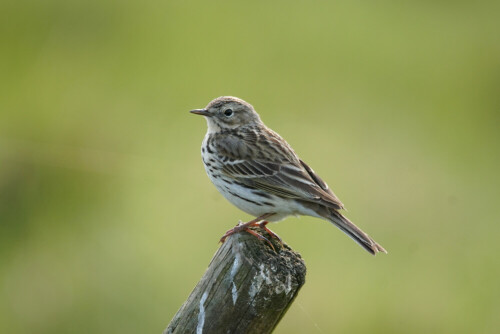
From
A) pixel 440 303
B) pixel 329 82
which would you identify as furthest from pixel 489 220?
pixel 329 82

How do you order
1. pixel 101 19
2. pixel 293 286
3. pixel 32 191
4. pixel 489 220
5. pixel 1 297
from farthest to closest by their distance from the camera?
1. pixel 101 19
2. pixel 489 220
3. pixel 32 191
4. pixel 1 297
5. pixel 293 286

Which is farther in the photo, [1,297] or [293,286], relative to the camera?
[1,297]

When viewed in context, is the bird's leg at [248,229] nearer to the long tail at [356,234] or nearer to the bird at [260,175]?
the bird at [260,175]

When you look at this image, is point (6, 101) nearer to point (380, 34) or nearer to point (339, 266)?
point (339, 266)

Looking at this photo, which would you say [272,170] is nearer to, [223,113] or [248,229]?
[223,113]

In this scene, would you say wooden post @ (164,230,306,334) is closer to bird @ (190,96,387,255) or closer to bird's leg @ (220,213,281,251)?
bird's leg @ (220,213,281,251)

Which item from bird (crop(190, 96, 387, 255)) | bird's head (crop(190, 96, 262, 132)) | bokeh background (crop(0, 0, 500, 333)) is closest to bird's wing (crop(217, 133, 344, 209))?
bird (crop(190, 96, 387, 255))

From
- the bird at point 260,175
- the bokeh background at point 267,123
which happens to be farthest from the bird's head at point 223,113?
the bokeh background at point 267,123
